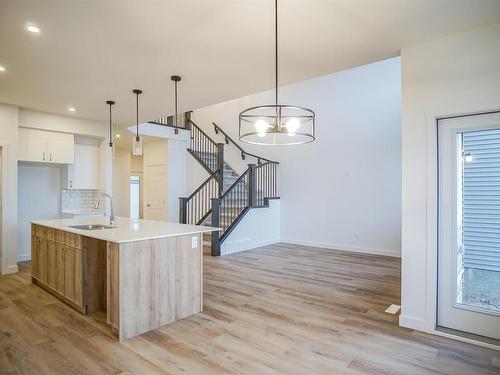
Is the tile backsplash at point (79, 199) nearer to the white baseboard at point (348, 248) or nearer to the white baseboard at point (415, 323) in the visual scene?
the white baseboard at point (348, 248)

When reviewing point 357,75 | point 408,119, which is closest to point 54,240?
point 408,119

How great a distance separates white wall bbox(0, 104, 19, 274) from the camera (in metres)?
5.02

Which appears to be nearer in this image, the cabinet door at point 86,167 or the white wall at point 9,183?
the white wall at point 9,183

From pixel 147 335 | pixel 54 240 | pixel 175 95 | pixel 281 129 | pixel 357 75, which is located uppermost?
pixel 357 75

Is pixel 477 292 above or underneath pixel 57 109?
underneath

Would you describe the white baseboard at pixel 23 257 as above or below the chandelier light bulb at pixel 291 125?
below

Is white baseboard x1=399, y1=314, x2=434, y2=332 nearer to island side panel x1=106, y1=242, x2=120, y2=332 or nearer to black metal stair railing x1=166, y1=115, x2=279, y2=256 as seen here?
island side panel x1=106, y1=242, x2=120, y2=332

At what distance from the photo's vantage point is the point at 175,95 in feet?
14.5

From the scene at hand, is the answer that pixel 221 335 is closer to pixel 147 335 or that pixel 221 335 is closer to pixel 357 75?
pixel 147 335

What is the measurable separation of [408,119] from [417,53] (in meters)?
0.63

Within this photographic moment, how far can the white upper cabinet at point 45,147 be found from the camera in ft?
17.8

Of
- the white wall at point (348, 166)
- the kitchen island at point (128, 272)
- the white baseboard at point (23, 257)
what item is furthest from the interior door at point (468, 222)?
the white baseboard at point (23, 257)

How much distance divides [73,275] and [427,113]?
415cm

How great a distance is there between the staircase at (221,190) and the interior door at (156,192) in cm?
92
